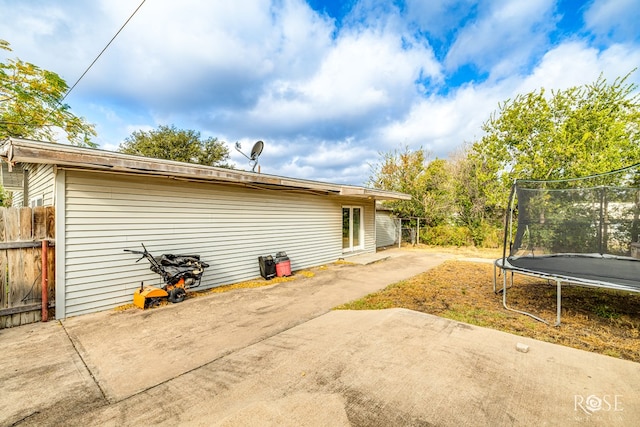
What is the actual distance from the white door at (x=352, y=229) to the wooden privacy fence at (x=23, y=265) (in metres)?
7.78

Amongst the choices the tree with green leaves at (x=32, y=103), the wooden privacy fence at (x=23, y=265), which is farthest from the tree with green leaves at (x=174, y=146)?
the wooden privacy fence at (x=23, y=265)

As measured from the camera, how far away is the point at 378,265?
8367mm

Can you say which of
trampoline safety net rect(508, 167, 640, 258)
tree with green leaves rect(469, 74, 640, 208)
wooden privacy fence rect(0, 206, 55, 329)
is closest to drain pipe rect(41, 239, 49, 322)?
wooden privacy fence rect(0, 206, 55, 329)

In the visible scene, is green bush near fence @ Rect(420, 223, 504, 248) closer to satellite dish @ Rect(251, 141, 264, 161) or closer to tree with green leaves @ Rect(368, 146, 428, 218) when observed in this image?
tree with green leaves @ Rect(368, 146, 428, 218)

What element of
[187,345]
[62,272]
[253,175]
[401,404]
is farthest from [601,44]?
[62,272]

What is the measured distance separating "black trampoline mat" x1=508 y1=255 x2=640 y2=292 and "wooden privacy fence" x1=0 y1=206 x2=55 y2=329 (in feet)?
25.0

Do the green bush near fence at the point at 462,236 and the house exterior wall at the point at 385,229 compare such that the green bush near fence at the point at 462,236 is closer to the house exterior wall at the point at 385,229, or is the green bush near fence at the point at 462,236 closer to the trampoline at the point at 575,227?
the house exterior wall at the point at 385,229

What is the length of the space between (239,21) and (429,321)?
7.27 m

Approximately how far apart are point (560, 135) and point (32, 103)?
64.6 feet

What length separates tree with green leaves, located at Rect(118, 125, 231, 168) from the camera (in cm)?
2061

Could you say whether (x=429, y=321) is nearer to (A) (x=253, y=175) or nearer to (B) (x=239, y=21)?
(A) (x=253, y=175)

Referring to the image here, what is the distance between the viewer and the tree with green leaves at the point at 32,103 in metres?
8.02

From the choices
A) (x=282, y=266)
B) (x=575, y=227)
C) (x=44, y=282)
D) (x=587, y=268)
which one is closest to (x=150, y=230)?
(x=44, y=282)

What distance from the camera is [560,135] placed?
33.8 feet
